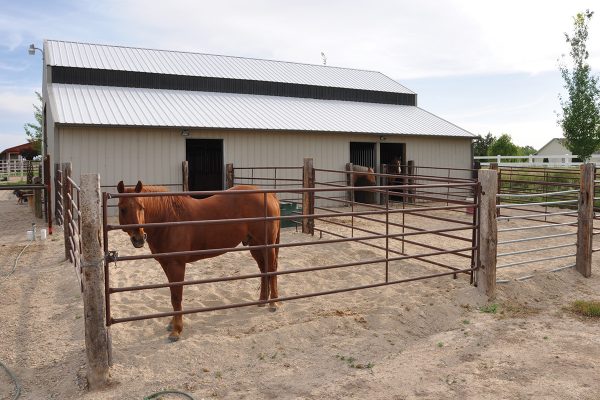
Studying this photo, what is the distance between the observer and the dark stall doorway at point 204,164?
15.6 metres

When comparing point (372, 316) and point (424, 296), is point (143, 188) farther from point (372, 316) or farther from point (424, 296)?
point (424, 296)

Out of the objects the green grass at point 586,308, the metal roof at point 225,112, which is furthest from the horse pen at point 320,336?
the metal roof at point 225,112

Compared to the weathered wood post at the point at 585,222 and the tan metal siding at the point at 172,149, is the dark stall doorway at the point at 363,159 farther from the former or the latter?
the weathered wood post at the point at 585,222

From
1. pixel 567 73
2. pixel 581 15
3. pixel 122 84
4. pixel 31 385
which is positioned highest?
pixel 581 15

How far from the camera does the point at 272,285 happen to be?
5.51 meters

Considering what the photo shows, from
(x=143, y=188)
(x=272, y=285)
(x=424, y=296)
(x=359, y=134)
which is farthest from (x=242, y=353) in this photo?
(x=359, y=134)

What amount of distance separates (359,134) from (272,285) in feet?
37.9

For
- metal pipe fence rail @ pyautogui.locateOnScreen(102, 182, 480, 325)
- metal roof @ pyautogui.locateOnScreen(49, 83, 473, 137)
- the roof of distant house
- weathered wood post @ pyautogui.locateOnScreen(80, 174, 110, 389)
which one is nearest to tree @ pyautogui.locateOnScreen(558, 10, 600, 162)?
metal roof @ pyautogui.locateOnScreen(49, 83, 473, 137)

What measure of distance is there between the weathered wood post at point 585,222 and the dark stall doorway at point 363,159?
32.4ft

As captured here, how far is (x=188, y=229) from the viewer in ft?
15.8

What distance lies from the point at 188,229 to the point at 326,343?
5.47 ft

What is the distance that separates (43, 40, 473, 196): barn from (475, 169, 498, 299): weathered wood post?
30.6ft

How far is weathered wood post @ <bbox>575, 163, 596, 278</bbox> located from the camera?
694 centimetres

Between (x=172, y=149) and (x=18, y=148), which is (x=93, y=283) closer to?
(x=172, y=149)
